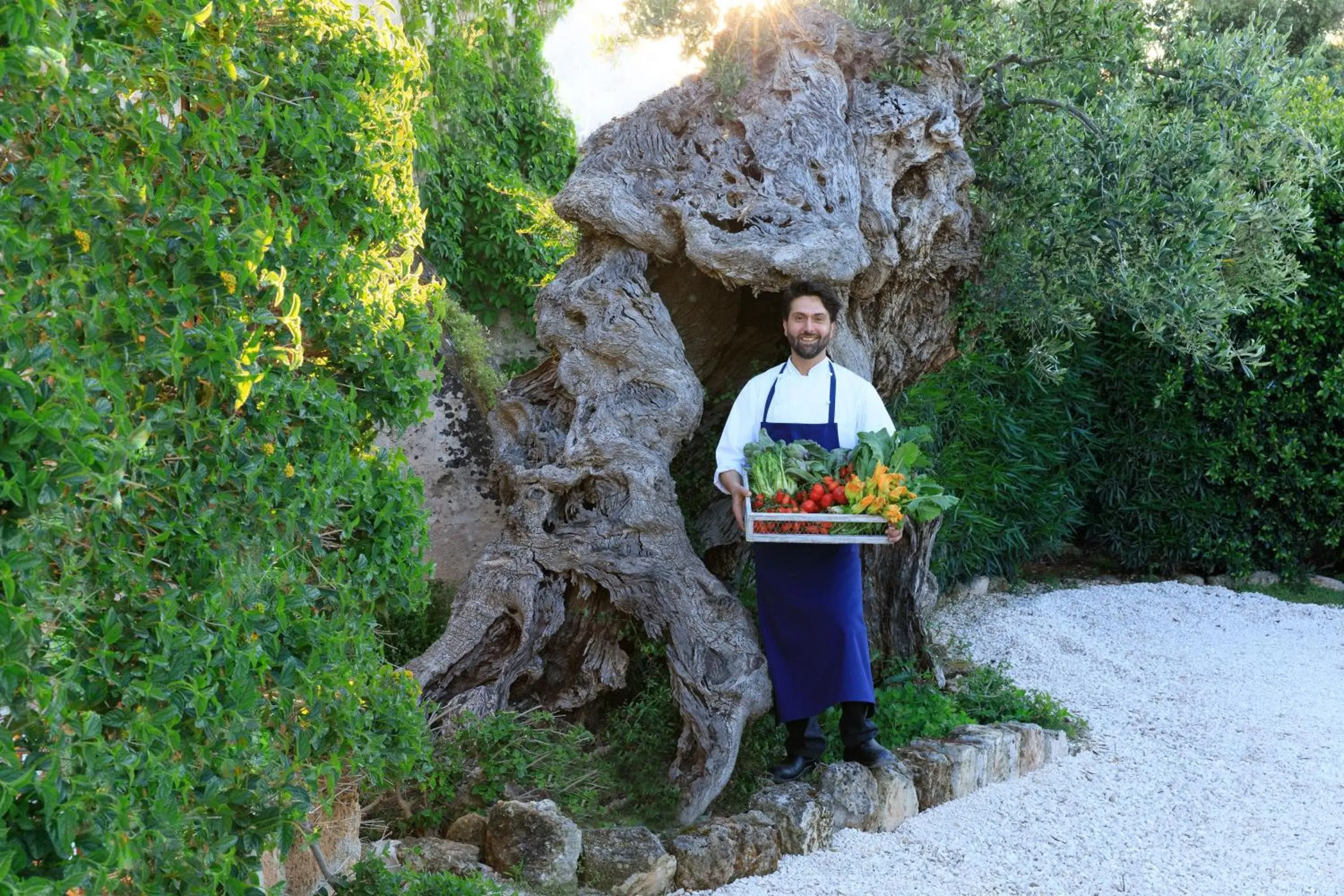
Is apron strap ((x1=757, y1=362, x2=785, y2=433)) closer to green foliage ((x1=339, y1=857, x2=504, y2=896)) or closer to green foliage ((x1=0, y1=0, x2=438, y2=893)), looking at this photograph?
green foliage ((x1=0, y1=0, x2=438, y2=893))

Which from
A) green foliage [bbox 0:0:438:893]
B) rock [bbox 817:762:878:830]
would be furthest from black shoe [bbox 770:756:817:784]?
green foliage [bbox 0:0:438:893]

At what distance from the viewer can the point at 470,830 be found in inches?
169

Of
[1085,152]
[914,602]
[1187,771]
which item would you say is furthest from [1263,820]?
[1085,152]

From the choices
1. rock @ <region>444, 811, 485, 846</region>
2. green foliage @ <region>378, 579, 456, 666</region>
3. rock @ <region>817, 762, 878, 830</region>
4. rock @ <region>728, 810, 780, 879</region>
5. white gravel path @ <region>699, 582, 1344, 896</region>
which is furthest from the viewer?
green foliage @ <region>378, 579, 456, 666</region>

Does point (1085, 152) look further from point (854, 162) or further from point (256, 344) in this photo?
point (256, 344)

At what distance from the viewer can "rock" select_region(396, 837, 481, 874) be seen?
3959 millimetres

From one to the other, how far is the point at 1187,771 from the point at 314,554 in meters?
4.46

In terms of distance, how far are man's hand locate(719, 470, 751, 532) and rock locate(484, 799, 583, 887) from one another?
1372 millimetres

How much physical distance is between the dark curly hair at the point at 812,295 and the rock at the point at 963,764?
79.2 inches

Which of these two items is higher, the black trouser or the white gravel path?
the black trouser

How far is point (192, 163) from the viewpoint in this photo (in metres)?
2.69

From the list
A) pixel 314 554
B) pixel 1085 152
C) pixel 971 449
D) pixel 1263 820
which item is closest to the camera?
pixel 314 554

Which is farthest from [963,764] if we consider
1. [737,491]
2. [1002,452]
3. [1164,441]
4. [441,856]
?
[1164,441]

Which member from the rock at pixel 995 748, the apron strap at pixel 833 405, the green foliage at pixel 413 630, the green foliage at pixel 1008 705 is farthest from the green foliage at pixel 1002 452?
the green foliage at pixel 413 630
